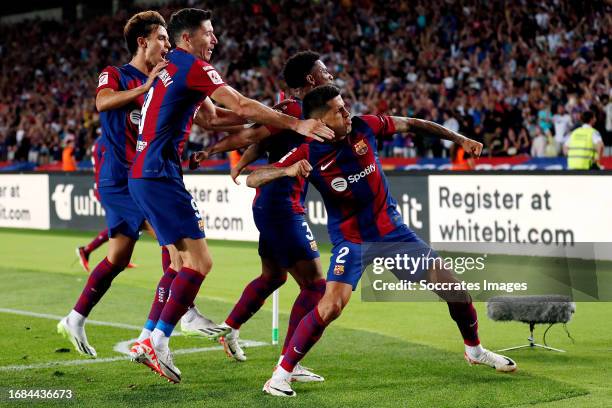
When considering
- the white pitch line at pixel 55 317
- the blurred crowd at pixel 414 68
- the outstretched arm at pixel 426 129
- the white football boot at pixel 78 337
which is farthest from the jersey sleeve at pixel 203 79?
the blurred crowd at pixel 414 68

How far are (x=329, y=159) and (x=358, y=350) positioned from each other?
1957 mm

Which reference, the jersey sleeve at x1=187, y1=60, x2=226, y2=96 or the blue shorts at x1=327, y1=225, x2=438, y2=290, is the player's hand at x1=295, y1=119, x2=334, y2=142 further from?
the blue shorts at x1=327, y1=225, x2=438, y2=290

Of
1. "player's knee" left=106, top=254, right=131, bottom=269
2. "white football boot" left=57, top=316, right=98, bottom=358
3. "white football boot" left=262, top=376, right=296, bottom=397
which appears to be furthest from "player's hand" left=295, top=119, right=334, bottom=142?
"white football boot" left=57, top=316, right=98, bottom=358

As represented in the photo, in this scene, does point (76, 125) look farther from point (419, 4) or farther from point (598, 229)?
point (598, 229)

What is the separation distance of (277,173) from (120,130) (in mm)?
1842

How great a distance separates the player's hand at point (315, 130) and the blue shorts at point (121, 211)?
2.06 meters

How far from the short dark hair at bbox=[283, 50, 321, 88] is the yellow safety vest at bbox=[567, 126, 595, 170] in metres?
10.2

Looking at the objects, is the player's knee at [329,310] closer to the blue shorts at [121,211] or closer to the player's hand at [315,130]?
the player's hand at [315,130]

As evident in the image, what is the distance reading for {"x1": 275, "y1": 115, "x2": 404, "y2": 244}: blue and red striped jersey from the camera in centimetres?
652

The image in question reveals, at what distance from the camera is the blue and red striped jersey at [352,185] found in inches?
257

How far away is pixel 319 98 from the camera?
631cm

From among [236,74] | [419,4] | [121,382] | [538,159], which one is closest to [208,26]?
[121,382]

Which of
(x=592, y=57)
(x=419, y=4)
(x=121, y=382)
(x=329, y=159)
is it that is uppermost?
(x=419, y=4)

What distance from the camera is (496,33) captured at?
79.6 feet
